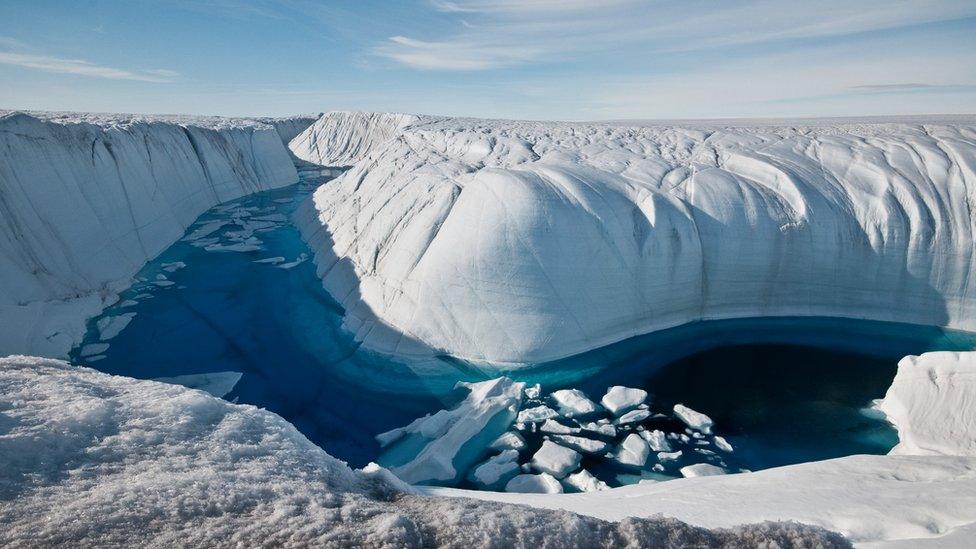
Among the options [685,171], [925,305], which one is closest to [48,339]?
[685,171]

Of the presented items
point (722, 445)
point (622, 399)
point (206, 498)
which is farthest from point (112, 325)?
point (722, 445)

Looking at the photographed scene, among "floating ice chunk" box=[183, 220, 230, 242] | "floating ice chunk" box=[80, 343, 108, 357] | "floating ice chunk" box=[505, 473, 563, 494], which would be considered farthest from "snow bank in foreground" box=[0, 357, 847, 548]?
"floating ice chunk" box=[183, 220, 230, 242]

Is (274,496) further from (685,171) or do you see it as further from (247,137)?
A: (247,137)

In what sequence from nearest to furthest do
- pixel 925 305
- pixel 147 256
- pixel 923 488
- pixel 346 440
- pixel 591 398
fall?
pixel 923 488 → pixel 346 440 → pixel 591 398 → pixel 925 305 → pixel 147 256

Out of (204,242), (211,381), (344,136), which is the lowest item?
(211,381)

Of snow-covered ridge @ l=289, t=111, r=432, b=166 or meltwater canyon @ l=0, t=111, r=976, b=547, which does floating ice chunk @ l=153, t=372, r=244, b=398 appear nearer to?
meltwater canyon @ l=0, t=111, r=976, b=547

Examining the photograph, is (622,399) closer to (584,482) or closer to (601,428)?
(601,428)
